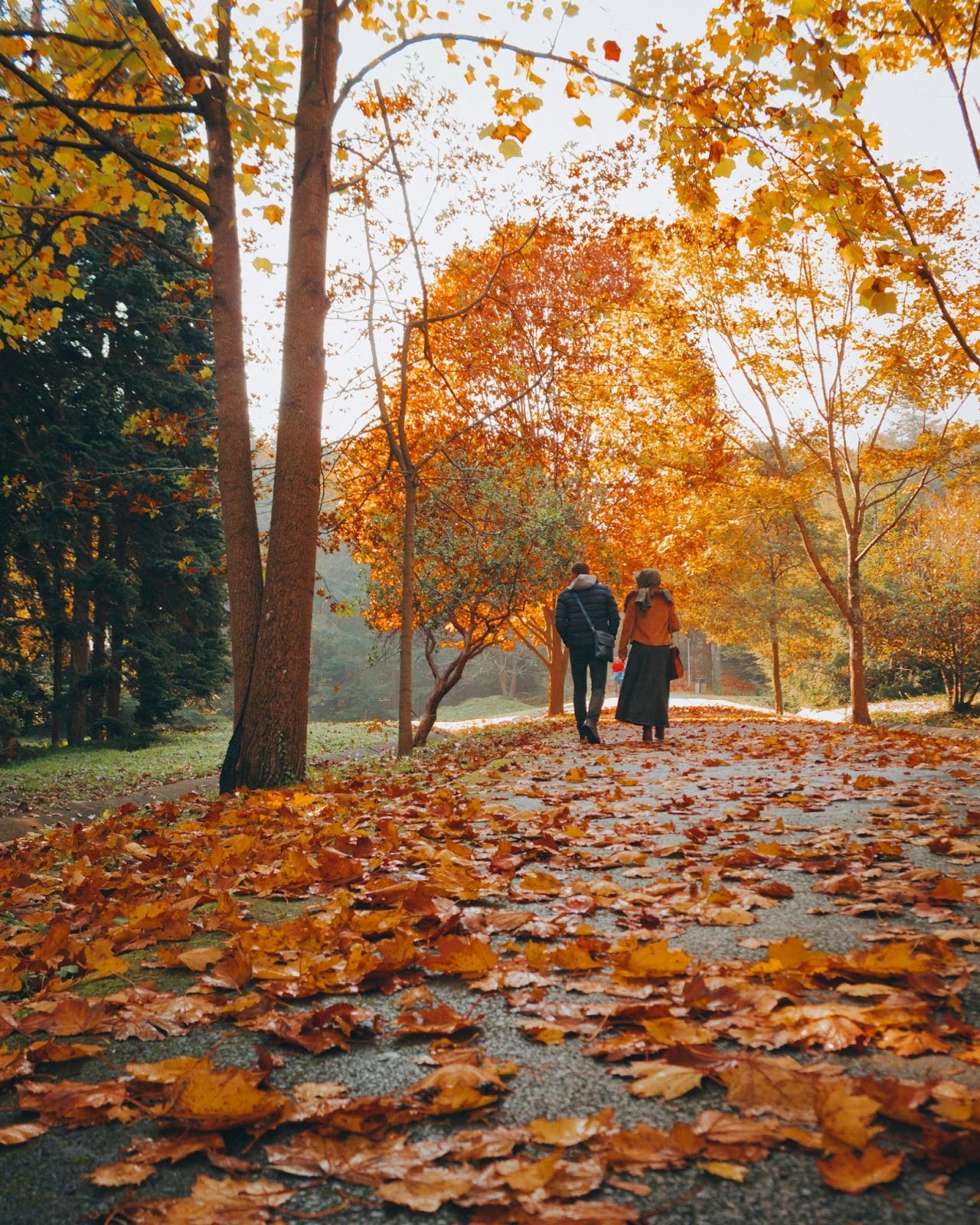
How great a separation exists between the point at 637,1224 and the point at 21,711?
15925 mm

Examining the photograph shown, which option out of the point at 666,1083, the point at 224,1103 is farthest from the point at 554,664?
the point at 224,1103

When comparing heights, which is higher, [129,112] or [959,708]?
[129,112]

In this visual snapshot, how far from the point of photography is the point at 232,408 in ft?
21.6

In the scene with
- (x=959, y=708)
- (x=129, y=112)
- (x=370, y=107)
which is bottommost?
(x=959, y=708)

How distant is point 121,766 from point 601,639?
1020 centimetres

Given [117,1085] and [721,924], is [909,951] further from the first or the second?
[117,1085]

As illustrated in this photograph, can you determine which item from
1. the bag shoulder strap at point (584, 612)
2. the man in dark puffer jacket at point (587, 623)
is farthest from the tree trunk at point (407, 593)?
the bag shoulder strap at point (584, 612)

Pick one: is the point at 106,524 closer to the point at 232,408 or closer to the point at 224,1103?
the point at 232,408

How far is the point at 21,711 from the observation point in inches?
563

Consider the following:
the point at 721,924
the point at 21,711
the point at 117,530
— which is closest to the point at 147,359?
the point at 117,530

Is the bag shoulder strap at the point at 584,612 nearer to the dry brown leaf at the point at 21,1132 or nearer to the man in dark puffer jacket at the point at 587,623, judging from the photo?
the man in dark puffer jacket at the point at 587,623

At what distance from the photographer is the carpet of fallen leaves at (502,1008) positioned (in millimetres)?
1223

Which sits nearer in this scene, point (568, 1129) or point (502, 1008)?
point (568, 1129)

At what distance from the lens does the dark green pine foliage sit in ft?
52.1
